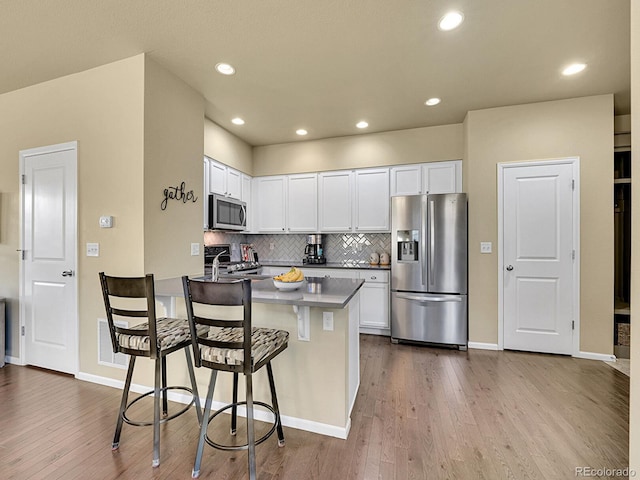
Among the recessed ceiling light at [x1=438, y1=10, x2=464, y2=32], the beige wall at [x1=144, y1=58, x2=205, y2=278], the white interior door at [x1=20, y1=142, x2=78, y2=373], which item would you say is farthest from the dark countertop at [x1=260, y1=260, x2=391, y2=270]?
the recessed ceiling light at [x1=438, y1=10, x2=464, y2=32]

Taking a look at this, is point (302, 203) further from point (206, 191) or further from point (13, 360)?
point (13, 360)

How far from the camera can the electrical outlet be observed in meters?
1.94

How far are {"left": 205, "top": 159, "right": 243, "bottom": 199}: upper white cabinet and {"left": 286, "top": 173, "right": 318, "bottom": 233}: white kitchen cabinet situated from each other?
79 centimetres

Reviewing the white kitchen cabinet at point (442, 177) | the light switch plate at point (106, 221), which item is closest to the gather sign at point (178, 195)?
the light switch plate at point (106, 221)

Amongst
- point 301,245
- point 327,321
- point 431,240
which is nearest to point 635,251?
point 327,321

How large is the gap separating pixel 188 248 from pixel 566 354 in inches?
165

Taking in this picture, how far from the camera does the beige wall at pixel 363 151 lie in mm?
4051

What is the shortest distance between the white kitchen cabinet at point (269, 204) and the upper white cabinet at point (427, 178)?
68.0 inches

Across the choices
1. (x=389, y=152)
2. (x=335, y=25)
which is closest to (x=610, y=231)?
(x=389, y=152)

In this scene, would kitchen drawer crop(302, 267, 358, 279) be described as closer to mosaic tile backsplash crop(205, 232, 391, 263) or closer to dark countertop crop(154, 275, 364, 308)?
mosaic tile backsplash crop(205, 232, 391, 263)

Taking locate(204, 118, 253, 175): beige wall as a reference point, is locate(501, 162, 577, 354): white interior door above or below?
below

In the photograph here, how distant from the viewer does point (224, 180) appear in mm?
4070

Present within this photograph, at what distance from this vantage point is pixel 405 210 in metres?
3.74

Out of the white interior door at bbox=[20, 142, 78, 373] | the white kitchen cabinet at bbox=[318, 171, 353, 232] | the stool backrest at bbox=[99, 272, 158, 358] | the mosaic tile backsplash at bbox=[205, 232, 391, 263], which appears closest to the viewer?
the stool backrest at bbox=[99, 272, 158, 358]
